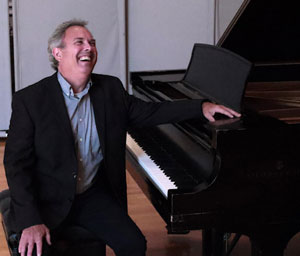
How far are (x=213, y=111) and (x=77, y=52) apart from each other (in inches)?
22.8

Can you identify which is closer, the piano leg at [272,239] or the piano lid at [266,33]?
the piano leg at [272,239]

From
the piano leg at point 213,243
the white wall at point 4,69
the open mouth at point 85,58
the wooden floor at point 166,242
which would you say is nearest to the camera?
the open mouth at point 85,58

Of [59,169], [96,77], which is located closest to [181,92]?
[96,77]

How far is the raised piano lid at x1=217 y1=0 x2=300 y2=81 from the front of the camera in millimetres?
3020

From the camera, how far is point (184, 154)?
257 cm

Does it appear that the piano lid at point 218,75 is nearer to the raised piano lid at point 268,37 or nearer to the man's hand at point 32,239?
the raised piano lid at point 268,37

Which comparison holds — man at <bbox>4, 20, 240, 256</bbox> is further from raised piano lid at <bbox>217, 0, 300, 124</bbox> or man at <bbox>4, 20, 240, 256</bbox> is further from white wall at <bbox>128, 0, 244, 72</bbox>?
white wall at <bbox>128, 0, 244, 72</bbox>

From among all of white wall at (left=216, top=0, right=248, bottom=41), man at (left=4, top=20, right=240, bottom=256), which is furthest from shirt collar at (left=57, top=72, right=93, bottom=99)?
white wall at (left=216, top=0, right=248, bottom=41)

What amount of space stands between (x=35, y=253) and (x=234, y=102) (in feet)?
3.14

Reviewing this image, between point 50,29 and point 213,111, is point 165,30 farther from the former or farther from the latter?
point 213,111

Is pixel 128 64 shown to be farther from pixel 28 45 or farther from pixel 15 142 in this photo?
pixel 15 142

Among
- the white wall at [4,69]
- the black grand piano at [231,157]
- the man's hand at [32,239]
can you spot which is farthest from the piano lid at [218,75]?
the white wall at [4,69]

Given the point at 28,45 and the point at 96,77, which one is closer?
the point at 96,77

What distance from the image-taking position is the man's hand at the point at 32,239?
2.28 meters
